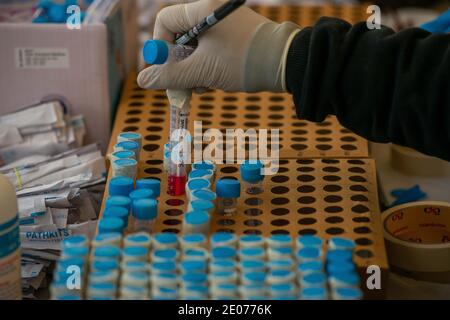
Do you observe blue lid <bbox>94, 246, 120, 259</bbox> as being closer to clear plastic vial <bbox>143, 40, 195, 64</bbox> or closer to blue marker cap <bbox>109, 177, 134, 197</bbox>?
blue marker cap <bbox>109, 177, 134, 197</bbox>

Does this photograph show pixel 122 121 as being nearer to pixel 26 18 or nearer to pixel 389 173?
pixel 26 18

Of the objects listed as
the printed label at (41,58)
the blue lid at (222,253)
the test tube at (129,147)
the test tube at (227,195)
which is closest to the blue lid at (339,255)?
the blue lid at (222,253)

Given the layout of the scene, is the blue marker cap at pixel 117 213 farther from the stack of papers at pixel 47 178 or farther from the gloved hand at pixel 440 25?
the gloved hand at pixel 440 25

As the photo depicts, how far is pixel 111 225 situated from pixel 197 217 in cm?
13

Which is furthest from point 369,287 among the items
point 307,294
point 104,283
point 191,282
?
point 104,283

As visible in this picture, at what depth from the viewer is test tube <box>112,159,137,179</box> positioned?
1313 mm

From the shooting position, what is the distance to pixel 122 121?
1681 millimetres

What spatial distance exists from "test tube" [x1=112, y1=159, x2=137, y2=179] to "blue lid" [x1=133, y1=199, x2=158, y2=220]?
14 centimetres

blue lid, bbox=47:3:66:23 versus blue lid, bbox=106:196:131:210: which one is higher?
blue lid, bbox=47:3:66:23

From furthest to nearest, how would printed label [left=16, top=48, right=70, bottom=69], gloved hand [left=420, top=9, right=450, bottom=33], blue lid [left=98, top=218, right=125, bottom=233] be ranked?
1. gloved hand [left=420, top=9, right=450, bottom=33]
2. printed label [left=16, top=48, right=70, bottom=69]
3. blue lid [left=98, top=218, right=125, bottom=233]

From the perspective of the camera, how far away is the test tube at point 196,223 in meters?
1.14

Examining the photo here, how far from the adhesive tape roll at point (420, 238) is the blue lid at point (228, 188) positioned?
29cm

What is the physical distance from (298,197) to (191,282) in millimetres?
393

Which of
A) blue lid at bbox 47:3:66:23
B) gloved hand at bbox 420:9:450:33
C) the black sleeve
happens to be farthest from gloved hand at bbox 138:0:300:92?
gloved hand at bbox 420:9:450:33
